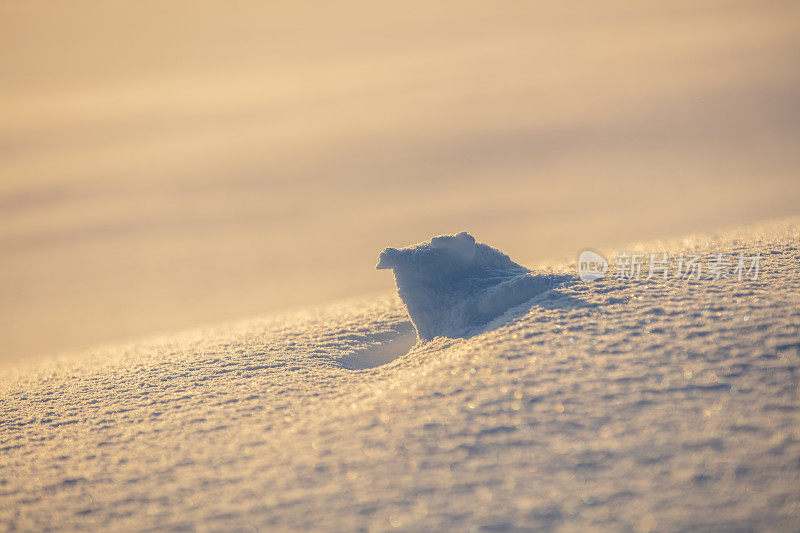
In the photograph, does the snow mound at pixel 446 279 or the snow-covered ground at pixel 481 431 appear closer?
the snow-covered ground at pixel 481 431

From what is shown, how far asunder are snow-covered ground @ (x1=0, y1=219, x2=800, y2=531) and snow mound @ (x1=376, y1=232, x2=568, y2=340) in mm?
521

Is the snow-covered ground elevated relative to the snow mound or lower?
lower

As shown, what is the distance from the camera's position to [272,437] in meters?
6.17

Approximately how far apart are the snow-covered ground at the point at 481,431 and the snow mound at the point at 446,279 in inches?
20.5

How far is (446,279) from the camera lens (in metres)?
8.38

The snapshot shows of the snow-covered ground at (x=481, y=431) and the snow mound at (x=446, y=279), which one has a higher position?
the snow mound at (x=446, y=279)

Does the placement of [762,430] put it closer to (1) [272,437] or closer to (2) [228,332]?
(1) [272,437]

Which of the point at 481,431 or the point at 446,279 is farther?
the point at 446,279

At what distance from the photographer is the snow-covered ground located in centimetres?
464

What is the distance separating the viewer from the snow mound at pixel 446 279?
8.04 m

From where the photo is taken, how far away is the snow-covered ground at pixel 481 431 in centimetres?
464

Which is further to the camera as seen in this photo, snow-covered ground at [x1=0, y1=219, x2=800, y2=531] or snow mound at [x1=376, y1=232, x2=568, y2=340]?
snow mound at [x1=376, y1=232, x2=568, y2=340]

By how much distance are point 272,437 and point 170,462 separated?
0.94m

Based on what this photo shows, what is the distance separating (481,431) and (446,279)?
3.15 metres
